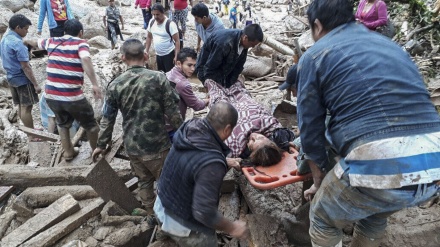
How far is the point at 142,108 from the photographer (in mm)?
3545

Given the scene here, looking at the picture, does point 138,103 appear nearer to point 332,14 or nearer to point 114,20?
point 332,14

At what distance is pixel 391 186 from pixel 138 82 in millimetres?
2480

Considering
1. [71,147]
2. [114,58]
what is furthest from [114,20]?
[71,147]

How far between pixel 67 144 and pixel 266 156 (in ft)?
10.4

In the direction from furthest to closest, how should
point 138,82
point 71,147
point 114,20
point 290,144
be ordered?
1. point 114,20
2. point 71,147
3. point 290,144
4. point 138,82

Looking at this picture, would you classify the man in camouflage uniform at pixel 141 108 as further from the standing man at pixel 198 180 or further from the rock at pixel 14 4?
the rock at pixel 14 4

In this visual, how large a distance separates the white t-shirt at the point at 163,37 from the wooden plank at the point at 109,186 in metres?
3.77

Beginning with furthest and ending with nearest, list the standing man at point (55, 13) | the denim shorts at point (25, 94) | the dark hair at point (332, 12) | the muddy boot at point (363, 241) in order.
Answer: the standing man at point (55, 13), the denim shorts at point (25, 94), the muddy boot at point (363, 241), the dark hair at point (332, 12)

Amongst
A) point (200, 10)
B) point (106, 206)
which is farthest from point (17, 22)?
point (106, 206)

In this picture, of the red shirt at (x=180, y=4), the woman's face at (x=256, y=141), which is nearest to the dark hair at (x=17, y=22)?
the woman's face at (x=256, y=141)

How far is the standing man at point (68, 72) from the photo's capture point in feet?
14.8

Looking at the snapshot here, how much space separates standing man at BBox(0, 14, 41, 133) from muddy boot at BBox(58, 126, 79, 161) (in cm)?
144

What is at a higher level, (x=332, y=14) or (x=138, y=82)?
(x=332, y=14)

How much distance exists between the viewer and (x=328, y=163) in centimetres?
272
